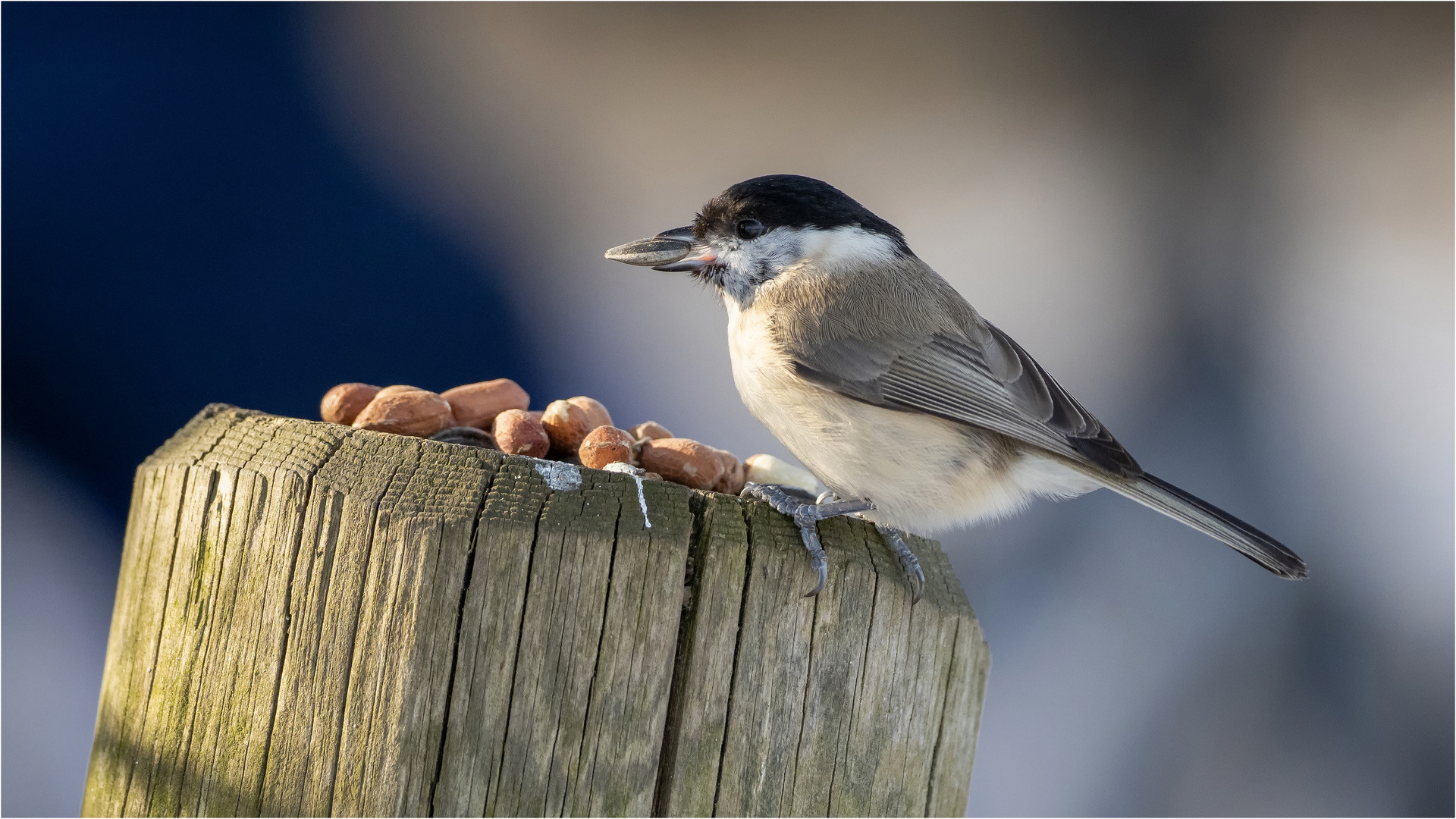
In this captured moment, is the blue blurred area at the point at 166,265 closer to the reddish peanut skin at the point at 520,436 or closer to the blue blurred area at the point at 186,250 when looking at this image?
the blue blurred area at the point at 186,250

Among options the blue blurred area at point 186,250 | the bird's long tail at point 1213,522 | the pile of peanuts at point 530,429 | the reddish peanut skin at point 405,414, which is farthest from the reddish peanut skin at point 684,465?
the blue blurred area at point 186,250

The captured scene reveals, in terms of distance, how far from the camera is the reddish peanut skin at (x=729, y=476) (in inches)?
77.4

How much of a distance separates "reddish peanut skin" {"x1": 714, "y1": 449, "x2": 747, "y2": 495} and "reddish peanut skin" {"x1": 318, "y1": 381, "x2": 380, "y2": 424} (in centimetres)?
74

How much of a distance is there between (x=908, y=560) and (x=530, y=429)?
796 millimetres

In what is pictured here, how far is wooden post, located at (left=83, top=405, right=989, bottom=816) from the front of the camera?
4.16ft

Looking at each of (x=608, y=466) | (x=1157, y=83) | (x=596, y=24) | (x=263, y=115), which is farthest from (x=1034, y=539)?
(x=263, y=115)

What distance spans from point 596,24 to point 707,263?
2.91 metres

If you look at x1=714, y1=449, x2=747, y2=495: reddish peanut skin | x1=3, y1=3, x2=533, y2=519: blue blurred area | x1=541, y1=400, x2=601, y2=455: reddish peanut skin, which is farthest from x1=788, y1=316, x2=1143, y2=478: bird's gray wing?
x1=3, y1=3, x2=533, y2=519: blue blurred area

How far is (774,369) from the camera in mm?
2125

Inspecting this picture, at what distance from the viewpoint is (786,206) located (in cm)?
231

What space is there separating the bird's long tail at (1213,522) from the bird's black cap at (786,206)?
0.86 metres

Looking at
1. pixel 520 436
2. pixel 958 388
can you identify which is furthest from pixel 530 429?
pixel 958 388

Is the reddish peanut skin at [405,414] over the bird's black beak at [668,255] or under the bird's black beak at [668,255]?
under

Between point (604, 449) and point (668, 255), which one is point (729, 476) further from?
point (668, 255)
